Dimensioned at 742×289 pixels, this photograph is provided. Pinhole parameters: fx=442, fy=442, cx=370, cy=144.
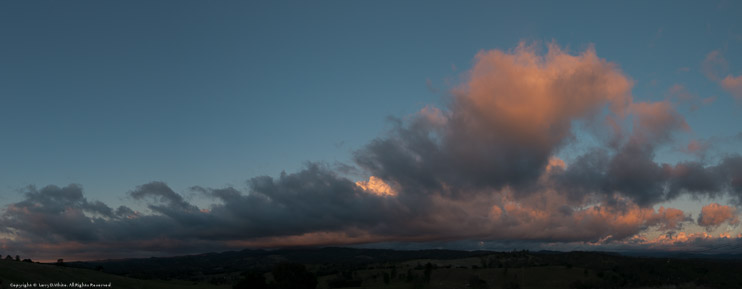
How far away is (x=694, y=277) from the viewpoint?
188m

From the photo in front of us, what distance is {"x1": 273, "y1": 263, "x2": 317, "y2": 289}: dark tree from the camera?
110 meters

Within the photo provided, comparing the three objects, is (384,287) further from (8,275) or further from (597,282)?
(8,275)

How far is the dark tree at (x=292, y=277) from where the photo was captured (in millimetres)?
109938

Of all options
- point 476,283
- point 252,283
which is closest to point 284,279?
point 252,283

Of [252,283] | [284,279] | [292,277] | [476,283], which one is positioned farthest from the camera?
[476,283]

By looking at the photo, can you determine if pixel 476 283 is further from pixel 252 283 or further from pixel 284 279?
pixel 252 283

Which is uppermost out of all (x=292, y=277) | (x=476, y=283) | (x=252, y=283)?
(x=292, y=277)

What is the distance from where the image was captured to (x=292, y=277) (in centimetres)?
11088

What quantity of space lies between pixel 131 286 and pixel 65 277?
14773mm

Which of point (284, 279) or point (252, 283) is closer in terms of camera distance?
point (252, 283)

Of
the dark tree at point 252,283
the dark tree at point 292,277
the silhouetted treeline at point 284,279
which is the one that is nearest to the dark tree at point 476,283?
the silhouetted treeline at point 284,279

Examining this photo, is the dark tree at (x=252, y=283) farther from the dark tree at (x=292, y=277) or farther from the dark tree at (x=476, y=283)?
the dark tree at (x=476, y=283)

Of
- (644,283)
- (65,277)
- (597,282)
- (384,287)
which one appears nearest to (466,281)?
(384,287)

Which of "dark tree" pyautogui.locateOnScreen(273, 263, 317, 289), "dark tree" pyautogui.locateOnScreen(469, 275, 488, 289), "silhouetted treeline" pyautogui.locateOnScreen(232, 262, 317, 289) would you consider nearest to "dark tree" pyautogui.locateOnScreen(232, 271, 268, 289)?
"silhouetted treeline" pyautogui.locateOnScreen(232, 262, 317, 289)
